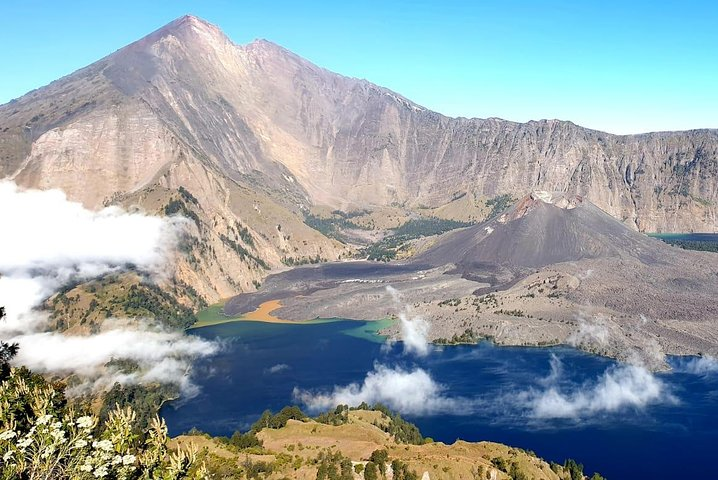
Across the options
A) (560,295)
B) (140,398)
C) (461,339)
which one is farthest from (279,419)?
(560,295)

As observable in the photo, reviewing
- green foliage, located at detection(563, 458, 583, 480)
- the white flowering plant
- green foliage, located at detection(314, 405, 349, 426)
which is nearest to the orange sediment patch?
green foliage, located at detection(314, 405, 349, 426)

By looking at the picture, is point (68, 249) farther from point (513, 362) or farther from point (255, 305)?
point (513, 362)

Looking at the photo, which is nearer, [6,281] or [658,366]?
[658,366]

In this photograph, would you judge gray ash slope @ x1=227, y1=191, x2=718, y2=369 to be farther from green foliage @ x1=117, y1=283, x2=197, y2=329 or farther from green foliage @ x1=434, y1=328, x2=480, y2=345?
green foliage @ x1=117, y1=283, x2=197, y2=329

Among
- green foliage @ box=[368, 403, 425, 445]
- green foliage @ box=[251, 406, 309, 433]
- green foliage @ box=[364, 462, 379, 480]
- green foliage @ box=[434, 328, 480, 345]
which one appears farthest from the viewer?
green foliage @ box=[434, 328, 480, 345]

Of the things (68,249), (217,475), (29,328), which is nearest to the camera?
(217,475)

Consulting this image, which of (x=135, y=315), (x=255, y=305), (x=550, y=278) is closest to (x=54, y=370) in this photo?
(x=135, y=315)
